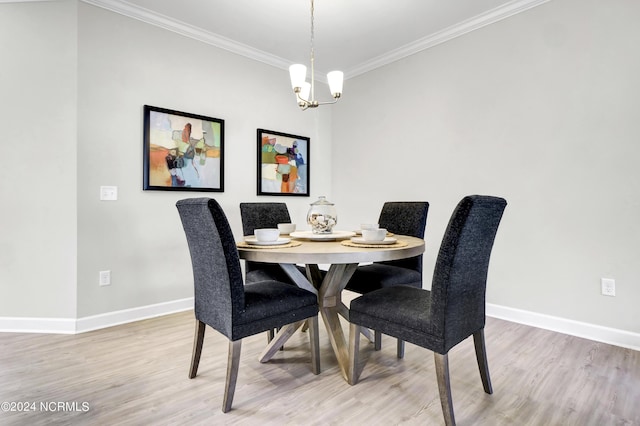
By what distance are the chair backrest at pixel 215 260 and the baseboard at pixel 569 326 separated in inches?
90.8

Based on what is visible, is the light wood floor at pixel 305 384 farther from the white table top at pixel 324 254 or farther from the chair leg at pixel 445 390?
the white table top at pixel 324 254

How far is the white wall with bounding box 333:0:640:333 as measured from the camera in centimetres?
215

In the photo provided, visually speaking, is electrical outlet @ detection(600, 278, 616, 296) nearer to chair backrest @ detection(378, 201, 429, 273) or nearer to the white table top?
chair backrest @ detection(378, 201, 429, 273)

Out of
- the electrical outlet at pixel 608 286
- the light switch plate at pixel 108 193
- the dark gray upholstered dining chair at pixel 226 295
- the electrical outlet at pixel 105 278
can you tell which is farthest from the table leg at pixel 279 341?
the electrical outlet at pixel 608 286

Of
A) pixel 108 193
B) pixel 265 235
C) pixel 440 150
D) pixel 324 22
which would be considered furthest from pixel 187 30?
pixel 440 150

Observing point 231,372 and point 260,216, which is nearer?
point 231,372

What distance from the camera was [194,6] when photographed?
2.58 m

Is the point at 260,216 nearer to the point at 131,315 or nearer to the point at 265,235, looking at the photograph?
the point at 265,235

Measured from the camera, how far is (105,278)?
2508 millimetres

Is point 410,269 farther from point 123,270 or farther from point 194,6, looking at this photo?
point 194,6

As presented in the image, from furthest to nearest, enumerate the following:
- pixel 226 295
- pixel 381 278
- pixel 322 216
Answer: pixel 381 278
pixel 322 216
pixel 226 295

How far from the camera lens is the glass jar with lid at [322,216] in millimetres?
1987

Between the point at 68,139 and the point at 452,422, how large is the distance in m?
2.94

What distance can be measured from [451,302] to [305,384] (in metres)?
0.89
